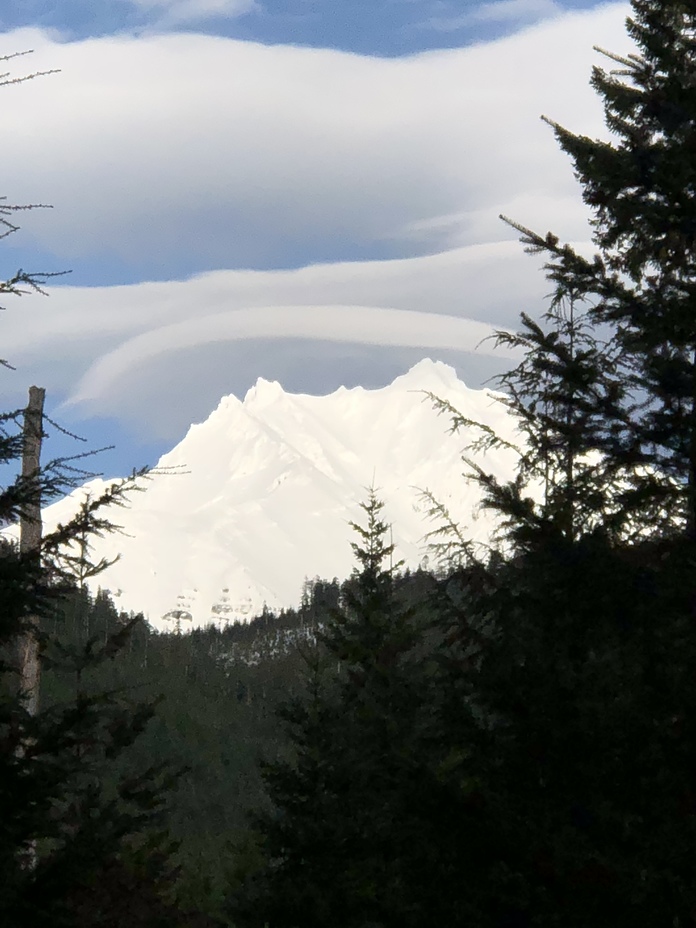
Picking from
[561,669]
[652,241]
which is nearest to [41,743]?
[561,669]

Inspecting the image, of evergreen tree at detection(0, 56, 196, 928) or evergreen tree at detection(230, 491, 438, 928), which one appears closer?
evergreen tree at detection(0, 56, 196, 928)

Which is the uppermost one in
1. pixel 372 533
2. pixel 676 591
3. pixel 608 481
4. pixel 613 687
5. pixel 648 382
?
pixel 372 533

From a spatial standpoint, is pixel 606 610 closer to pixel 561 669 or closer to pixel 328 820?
pixel 561 669

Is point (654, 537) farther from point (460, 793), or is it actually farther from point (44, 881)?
point (44, 881)

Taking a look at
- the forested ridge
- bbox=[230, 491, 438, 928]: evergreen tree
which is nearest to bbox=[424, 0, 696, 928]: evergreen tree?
the forested ridge

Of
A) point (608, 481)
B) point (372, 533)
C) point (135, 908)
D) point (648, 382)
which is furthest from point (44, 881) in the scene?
point (372, 533)

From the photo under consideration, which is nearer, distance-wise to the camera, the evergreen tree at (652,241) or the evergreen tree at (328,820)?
the evergreen tree at (652,241)

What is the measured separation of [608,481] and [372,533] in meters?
14.9

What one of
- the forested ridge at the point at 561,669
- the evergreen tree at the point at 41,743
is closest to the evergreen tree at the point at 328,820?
the forested ridge at the point at 561,669

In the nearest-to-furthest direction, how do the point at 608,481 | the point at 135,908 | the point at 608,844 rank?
the point at 608,844 < the point at 608,481 < the point at 135,908

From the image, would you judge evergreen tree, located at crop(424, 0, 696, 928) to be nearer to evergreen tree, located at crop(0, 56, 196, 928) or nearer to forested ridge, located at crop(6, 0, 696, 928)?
forested ridge, located at crop(6, 0, 696, 928)

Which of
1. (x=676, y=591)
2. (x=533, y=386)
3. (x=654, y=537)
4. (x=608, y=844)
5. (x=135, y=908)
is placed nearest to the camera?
(x=608, y=844)

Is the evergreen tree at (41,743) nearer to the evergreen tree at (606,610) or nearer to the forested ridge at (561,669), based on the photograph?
the forested ridge at (561,669)

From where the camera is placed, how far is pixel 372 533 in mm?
27031
